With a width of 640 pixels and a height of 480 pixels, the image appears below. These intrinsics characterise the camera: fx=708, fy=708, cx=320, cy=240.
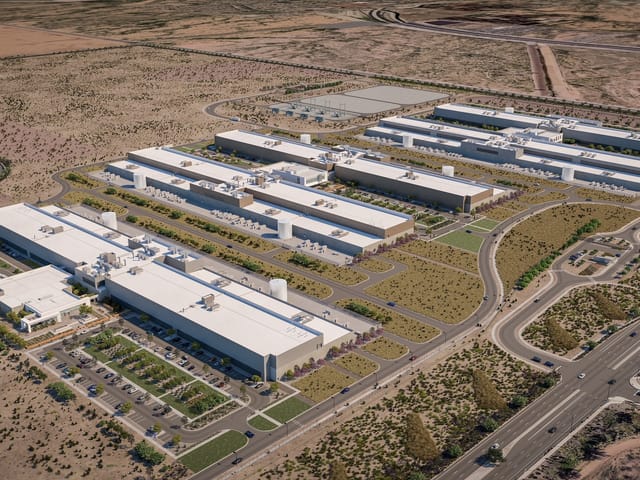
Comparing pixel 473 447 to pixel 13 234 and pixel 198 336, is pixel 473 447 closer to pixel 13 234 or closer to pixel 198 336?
pixel 198 336

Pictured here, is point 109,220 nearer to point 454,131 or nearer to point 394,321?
point 394,321

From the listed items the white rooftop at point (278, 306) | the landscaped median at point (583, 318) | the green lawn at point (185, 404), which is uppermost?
the white rooftop at point (278, 306)

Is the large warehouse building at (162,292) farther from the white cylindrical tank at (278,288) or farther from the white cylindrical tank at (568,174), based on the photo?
the white cylindrical tank at (568,174)

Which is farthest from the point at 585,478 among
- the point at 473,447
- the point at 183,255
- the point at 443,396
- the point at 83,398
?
the point at 183,255

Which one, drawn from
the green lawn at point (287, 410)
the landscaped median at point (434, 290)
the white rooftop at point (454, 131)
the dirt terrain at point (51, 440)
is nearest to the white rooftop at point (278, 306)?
the green lawn at point (287, 410)

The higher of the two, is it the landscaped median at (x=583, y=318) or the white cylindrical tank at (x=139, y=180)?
the white cylindrical tank at (x=139, y=180)

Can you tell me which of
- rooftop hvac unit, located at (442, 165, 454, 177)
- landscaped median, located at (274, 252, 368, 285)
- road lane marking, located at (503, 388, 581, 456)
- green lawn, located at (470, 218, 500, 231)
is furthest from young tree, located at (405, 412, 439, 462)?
rooftop hvac unit, located at (442, 165, 454, 177)
